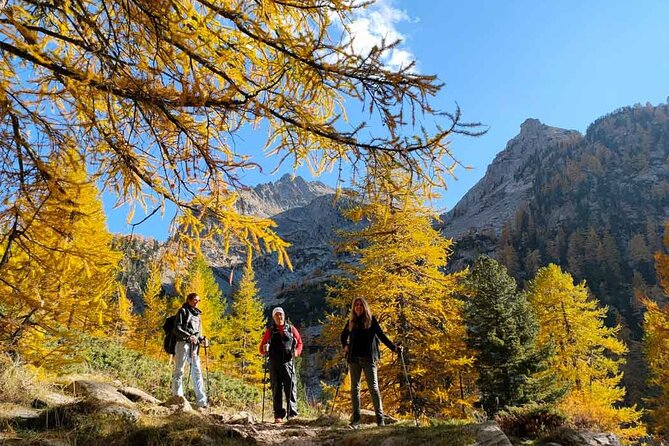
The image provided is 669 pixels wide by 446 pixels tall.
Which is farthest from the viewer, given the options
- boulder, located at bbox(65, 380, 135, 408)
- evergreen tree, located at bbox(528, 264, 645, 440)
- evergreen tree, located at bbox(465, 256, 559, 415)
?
evergreen tree, located at bbox(528, 264, 645, 440)

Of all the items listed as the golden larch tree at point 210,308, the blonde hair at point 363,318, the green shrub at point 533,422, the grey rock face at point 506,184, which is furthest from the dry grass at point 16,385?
the grey rock face at point 506,184

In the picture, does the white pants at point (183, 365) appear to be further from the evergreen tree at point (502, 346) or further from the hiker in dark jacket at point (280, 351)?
the evergreen tree at point (502, 346)

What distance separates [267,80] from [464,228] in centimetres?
16410

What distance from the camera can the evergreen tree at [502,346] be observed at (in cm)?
1639

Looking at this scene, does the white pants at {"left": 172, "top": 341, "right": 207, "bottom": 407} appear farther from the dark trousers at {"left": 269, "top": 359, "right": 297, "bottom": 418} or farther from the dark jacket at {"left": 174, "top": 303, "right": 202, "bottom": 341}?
the dark trousers at {"left": 269, "top": 359, "right": 297, "bottom": 418}

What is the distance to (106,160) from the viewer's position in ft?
11.4

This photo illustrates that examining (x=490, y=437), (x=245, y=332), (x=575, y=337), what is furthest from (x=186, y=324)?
(x=245, y=332)

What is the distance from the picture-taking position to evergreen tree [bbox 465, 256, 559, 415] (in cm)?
1639

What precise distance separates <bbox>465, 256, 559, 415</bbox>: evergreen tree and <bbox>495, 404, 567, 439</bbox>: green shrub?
30.6 feet

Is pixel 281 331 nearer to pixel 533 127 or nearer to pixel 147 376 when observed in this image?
pixel 147 376

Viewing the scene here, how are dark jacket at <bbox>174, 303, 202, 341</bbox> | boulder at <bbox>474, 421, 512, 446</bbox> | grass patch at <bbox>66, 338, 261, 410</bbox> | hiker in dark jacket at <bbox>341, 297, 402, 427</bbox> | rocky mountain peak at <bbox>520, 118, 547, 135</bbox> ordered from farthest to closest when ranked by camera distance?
rocky mountain peak at <bbox>520, 118, 547, 135</bbox>
grass patch at <bbox>66, 338, 261, 410</bbox>
dark jacket at <bbox>174, 303, 202, 341</bbox>
hiker in dark jacket at <bbox>341, 297, 402, 427</bbox>
boulder at <bbox>474, 421, 512, 446</bbox>

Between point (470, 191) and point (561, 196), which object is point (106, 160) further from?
point (470, 191)

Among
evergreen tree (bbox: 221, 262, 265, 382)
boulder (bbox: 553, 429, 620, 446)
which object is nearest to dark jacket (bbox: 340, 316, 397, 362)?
boulder (bbox: 553, 429, 620, 446)

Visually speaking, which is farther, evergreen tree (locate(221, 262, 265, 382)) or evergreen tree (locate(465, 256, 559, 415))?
evergreen tree (locate(221, 262, 265, 382))
